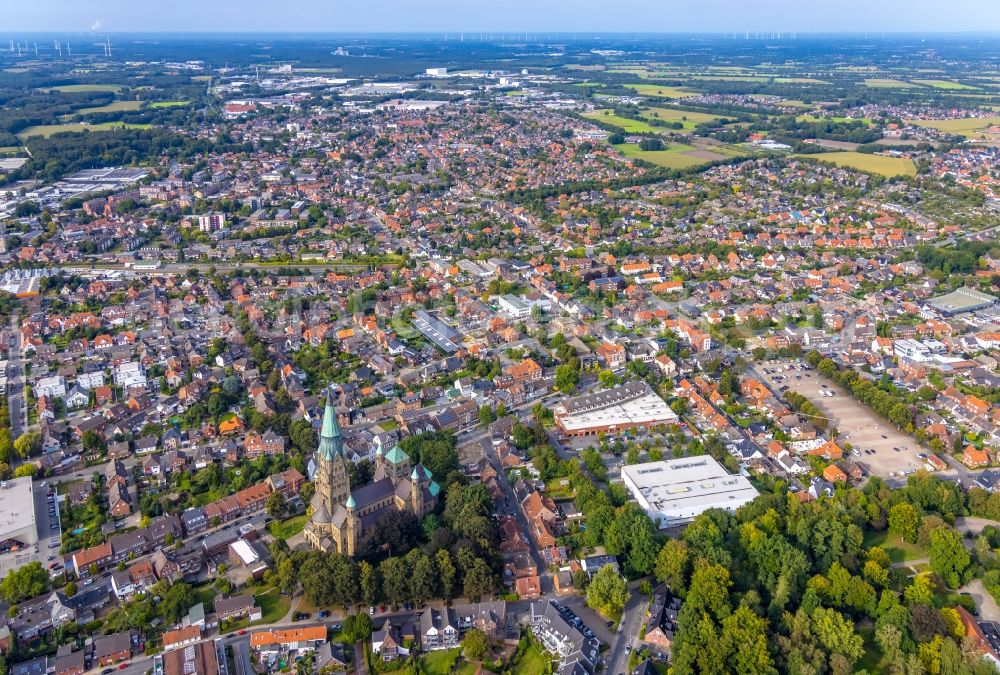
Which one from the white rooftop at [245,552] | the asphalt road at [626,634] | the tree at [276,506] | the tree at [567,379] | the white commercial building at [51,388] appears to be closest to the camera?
the asphalt road at [626,634]

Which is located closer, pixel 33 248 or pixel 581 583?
pixel 581 583

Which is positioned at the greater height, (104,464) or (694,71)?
(694,71)

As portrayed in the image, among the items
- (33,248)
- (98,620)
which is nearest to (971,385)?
(98,620)

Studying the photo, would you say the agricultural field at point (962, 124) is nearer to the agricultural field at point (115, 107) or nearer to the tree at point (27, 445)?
the tree at point (27, 445)

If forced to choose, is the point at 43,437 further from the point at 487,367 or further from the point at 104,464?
the point at 487,367

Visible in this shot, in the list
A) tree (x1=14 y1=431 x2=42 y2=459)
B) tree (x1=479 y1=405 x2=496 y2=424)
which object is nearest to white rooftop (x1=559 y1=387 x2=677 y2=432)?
tree (x1=479 y1=405 x2=496 y2=424)

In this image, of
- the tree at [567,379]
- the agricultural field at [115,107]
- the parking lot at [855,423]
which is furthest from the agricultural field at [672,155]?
the agricultural field at [115,107]
